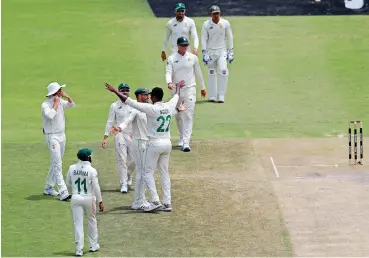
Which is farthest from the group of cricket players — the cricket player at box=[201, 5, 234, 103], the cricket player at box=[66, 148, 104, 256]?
the cricket player at box=[201, 5, 234, 103]

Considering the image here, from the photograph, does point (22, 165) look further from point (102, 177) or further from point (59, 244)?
point (59, 244)

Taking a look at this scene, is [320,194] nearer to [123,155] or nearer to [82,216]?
[123,155]

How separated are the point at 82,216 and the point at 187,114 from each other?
6.34 m

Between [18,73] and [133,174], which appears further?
[18,73]

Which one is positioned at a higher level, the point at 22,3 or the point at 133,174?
the point at 22,3

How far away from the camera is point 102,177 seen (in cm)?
2539

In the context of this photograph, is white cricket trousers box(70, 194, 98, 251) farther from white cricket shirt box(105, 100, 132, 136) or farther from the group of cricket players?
white cricket shirt box(105, 100, 132, 136)

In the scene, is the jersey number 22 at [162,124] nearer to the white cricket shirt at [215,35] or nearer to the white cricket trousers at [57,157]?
the white cricket trousers at [57,157]

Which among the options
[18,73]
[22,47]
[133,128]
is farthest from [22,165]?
[22,47]

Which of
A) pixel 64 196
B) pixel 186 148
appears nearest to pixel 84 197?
pixel 64 196

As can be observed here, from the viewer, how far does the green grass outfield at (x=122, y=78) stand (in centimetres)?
2512

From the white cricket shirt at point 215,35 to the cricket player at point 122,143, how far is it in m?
6.70

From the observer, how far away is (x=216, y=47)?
100 ft

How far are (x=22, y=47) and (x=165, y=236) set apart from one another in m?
16.4
